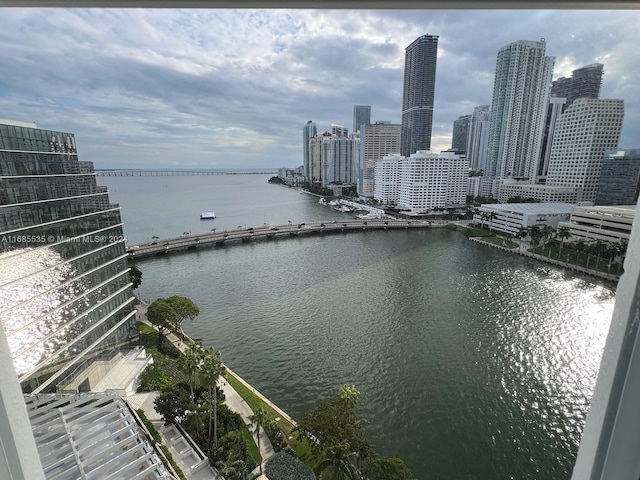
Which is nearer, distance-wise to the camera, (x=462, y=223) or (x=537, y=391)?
(x=537, y=391)

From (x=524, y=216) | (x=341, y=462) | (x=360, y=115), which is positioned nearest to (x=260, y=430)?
(x=341, y=462)

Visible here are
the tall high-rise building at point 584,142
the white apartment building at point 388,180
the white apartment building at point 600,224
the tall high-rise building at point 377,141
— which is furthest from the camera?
the tall high-rise building at point 377,141

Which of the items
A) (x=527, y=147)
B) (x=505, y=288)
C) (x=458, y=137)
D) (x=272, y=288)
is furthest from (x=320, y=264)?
(x=458, y=137)

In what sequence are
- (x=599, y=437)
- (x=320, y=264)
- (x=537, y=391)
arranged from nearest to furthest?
(x=599, y=437) → (x=537, y=391) → (x=320, y=264)

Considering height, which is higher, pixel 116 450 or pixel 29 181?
pixel 29 181

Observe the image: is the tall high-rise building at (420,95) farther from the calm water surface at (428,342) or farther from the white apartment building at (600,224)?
the calm water surface at (428,342)

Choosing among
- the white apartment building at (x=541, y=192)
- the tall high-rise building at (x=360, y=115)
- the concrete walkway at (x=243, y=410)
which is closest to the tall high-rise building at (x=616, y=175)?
the white apartment building at (x=541, y=192)

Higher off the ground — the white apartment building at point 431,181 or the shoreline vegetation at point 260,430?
the white apartment building at point 431,181

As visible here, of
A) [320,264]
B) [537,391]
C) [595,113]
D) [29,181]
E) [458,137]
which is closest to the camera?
[29,181]

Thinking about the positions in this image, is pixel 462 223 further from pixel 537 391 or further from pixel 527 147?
pixel 537 391
